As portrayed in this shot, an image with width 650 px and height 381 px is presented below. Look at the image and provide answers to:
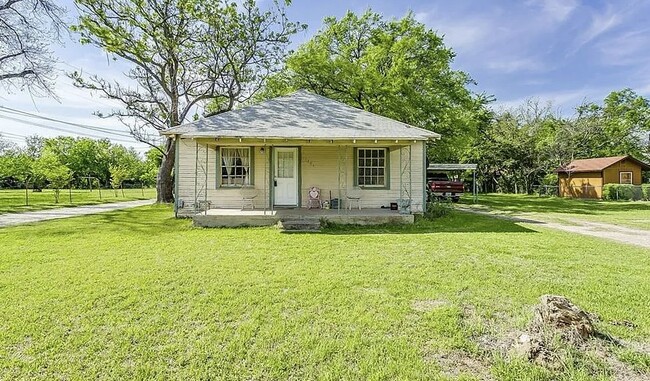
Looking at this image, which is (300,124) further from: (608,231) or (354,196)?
(608,231)

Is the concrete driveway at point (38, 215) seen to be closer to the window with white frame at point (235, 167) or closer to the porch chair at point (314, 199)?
the window with white frame at point (235, 167)

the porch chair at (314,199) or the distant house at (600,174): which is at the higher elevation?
the distant house at (600,174)

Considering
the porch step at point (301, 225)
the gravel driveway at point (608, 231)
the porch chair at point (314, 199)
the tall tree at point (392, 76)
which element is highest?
the tall tree at point (392, 76)

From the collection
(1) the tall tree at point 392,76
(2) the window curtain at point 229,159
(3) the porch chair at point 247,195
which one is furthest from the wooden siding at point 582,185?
(2) the window curtain at point 229,159

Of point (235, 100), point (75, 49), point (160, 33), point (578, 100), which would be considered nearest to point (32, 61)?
point (75, 49)

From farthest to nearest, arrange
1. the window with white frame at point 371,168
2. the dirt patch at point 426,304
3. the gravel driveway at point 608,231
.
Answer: the window with white frame at point 371,168
the gravel driveway at point 608,231
the dirt patch at point 426,304

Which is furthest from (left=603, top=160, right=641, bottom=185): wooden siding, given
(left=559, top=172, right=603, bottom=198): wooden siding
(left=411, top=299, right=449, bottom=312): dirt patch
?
(left=411, top=299, right=449, bottom=312): dirt patch

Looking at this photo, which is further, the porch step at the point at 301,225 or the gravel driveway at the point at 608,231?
the porch step at the point at 301,225

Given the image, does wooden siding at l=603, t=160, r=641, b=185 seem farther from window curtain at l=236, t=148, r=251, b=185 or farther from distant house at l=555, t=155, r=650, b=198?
window curtain at l=236, t=148, r=251, b=185

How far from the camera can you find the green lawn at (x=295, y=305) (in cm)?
269

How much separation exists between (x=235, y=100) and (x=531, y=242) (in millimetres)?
17132

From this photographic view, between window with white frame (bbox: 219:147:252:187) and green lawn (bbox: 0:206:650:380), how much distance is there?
436 centimetres

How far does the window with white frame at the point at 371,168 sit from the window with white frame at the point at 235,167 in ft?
12.5

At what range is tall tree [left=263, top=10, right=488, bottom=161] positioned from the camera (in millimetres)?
17656
